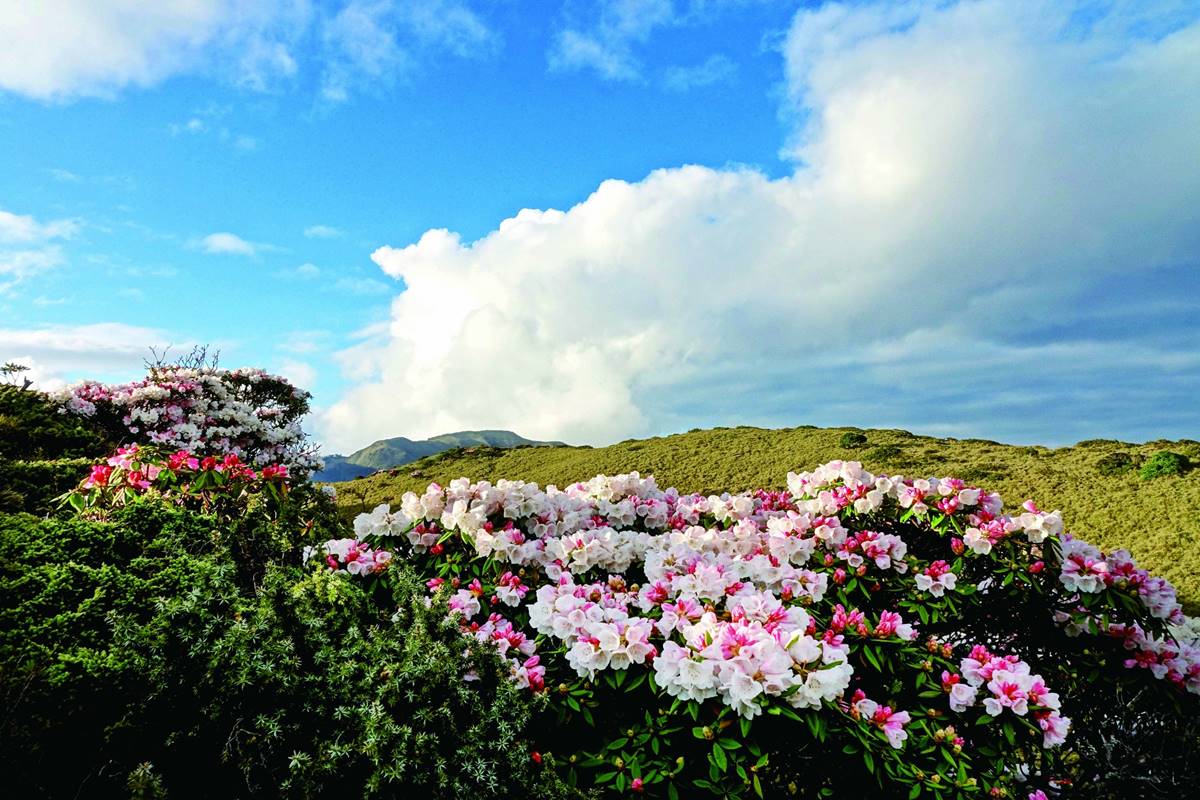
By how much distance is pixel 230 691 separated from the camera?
3092 mm

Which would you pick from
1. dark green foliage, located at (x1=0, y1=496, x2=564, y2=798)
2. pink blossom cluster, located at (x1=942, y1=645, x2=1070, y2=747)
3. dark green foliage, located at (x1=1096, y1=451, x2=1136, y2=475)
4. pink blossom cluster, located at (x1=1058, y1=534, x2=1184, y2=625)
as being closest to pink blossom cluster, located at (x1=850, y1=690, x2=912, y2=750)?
pink blossom cluster, located at (x1=942, y1=645, x2=1070, y2=747)

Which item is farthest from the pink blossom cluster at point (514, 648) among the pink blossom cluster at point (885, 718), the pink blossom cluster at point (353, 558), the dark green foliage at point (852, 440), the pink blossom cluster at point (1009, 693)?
the dark green foliage at point (852, 440)

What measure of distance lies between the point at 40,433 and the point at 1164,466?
18.8 meters

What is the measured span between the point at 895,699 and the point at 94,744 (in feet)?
12.4

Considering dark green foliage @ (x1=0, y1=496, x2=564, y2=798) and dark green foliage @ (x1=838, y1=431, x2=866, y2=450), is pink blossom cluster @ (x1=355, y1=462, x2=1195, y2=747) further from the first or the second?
dark green foliage @ (x1=838, y1=431, x2=866, y2=450)

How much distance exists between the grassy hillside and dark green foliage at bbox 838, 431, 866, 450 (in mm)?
54

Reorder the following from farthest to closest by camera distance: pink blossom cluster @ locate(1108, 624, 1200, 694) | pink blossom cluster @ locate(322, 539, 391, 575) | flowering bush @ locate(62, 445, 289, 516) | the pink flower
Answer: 1. the pink flower
2. pink blossom cluster @ locate(1108, 624, 1200, 694)
3. flowering bush @ locate(62, 445, 289, 516)
4. pink blossom cluster @ locate(322, 539, 391, 575)

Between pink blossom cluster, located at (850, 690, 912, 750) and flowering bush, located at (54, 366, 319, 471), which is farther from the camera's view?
flowering bush, located at (54, 366, 319, 471)

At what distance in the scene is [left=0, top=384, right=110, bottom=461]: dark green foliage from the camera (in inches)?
356

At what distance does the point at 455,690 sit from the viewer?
3.29m

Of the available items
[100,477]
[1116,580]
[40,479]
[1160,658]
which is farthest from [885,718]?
[40,479]

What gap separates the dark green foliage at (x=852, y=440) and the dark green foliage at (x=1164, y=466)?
20.4 ft

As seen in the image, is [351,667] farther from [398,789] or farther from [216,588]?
[216,588]

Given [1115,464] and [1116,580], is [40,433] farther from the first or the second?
[1115,464]
